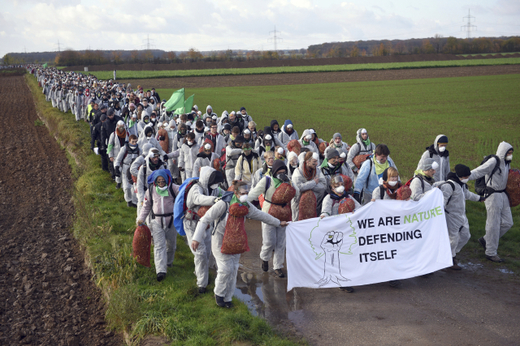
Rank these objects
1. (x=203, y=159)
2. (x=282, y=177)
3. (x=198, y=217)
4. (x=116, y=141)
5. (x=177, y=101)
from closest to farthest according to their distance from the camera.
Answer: (x=198, y=217) < (x=282, y=177) < (x=203, y=159) < (x=116, y=141) < (x=177, y=101)

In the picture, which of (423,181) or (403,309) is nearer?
(403,309)

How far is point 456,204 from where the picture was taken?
8312 millimetres

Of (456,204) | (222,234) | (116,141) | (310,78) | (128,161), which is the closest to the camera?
(222,234)

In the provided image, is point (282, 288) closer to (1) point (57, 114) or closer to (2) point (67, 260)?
(2) point (67, 260)

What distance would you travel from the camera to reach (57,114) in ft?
95.6

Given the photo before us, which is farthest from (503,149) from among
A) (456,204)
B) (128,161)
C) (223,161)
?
(128,161)

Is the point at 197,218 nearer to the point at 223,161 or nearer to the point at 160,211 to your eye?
the point at 160,211

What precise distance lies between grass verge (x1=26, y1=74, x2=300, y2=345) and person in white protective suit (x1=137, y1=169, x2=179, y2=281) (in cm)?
41

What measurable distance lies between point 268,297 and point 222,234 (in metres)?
1.55

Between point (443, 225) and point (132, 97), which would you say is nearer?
point (443, 225)

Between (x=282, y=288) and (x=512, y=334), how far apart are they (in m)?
3.53

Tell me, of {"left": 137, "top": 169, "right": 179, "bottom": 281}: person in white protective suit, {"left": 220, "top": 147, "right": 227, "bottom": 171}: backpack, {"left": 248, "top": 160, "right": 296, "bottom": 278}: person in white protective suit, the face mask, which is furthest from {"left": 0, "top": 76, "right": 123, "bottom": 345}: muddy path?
{"left": 220, "top": 147, "right": 227, "bottom": 171}: backpack

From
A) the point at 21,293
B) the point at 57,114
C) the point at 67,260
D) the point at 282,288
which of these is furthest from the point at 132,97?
the point at 282,288

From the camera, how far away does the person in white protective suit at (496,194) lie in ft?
28.5
